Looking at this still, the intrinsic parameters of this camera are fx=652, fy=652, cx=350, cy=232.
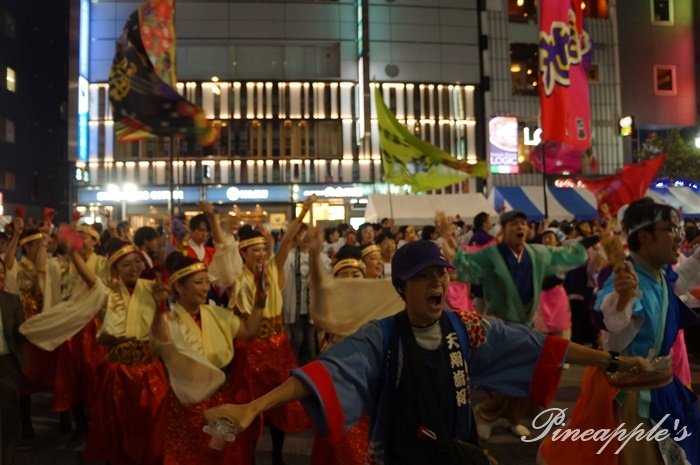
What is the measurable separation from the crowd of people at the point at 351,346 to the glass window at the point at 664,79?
30454 millimetres

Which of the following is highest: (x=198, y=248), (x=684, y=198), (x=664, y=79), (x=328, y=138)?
(x=664, y=79)

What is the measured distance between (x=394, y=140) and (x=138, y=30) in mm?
5863

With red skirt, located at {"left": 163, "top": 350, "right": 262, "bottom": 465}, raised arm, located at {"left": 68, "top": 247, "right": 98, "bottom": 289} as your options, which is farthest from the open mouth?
raised arm, located at {"left": 68, "top": 247, "right": 98, "bottom": 289}

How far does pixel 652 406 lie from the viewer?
11.1 ft

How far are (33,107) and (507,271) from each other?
36.6 m

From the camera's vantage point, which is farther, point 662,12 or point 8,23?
point 662,12

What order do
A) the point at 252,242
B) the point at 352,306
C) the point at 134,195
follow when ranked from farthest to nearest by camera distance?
the point at 134,195 < the point at 252,242 < the point at 352,306

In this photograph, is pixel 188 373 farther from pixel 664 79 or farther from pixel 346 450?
pixel 664 79

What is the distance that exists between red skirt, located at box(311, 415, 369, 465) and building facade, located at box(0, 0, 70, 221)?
3139cm

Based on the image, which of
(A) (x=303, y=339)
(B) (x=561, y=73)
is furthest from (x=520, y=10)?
(A) (x=303, y=339)

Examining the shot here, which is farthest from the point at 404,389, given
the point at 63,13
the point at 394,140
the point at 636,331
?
the point at 63,13

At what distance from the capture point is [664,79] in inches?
1345

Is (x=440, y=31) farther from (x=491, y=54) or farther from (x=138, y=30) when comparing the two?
(x=138, y=30)

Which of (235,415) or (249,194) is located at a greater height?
(249,194)
